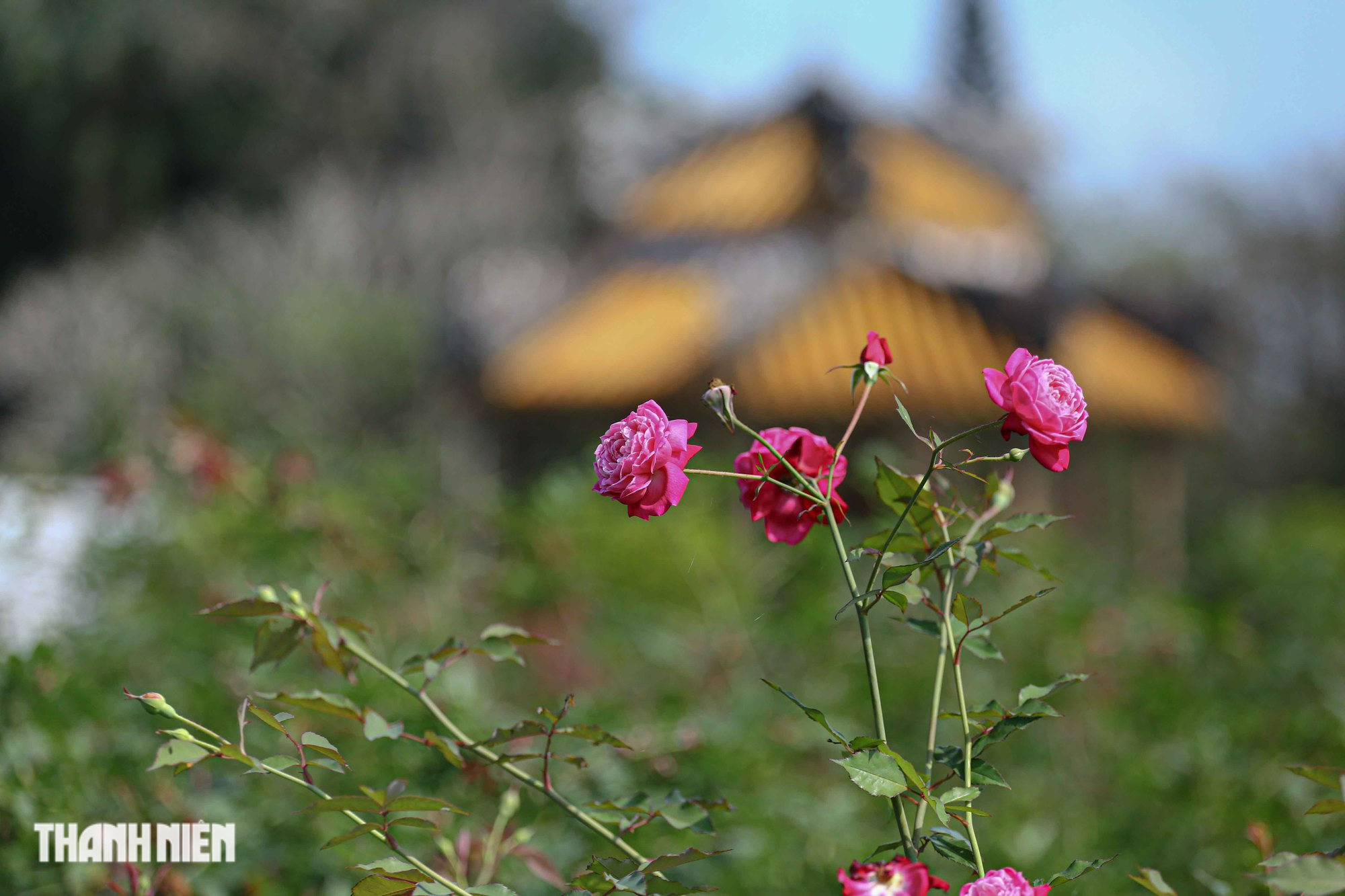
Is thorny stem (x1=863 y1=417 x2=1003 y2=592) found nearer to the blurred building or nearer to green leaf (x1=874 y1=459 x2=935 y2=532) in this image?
green leaf (x1=874 y1=459 x2=935 y2=532)

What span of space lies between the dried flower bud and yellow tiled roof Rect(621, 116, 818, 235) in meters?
5.16

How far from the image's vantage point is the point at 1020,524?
542mm

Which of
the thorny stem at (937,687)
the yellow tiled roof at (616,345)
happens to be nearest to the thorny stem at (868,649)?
the thorny stem at (937,687)

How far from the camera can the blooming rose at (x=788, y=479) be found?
0.55 meters

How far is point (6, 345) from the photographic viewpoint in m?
8.17

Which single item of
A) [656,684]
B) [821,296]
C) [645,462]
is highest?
[821,296]

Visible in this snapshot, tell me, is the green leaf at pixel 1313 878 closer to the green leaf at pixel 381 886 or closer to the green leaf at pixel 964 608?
the green leaf at pixel 964 608

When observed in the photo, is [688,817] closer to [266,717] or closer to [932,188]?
[266,717]

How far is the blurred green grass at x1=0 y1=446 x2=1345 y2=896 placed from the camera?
0.90 metres

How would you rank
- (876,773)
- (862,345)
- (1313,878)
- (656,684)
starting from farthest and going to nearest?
1. (862,345)
2. (656,684)
3. (876,773)
4. (1313,878)

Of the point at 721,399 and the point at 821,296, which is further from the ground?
the point at 821,296

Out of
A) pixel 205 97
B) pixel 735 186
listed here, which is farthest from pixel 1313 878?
pixel 205 97

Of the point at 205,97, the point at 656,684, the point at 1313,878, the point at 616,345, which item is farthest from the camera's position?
the point at 205,97

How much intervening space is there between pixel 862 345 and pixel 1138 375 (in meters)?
2.71
